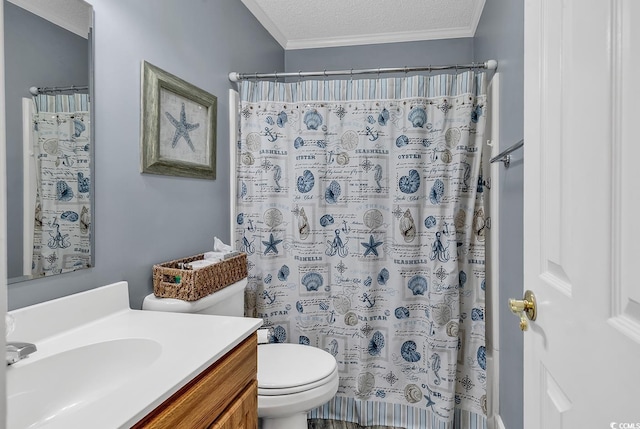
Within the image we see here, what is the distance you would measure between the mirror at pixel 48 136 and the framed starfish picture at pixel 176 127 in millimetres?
266

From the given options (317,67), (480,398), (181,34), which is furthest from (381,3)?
(480,398)

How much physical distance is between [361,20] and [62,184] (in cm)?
216

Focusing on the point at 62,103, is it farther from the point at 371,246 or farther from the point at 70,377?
the point at 371,246

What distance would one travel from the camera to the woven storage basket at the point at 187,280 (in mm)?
1459

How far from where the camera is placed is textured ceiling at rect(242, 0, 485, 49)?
2387 mm

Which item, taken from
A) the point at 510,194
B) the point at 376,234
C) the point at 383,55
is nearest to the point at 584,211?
the point at 510,194

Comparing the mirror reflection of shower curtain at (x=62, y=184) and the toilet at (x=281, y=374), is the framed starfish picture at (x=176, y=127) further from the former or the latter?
the toilet at (x=281, y=374)

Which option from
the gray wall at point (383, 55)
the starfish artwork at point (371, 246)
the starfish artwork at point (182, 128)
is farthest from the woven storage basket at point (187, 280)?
the gray wall at point (383, 55)

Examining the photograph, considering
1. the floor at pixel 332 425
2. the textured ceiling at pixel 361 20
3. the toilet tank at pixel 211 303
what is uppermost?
the textured ceiling at pixel 361 20

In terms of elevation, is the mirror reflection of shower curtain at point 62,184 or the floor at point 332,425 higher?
the mirror reflection of shower curtain at point 62,184

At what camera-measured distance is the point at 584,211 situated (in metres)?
0.64

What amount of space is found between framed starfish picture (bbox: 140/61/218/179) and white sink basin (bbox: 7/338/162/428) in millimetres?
709

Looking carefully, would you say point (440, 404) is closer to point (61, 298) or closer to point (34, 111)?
point (61, 298)

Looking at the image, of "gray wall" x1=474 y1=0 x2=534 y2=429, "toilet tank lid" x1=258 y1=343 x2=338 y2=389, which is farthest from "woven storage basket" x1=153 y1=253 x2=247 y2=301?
"gray wall" x1=474 y1=0 x2=534 y2=429
